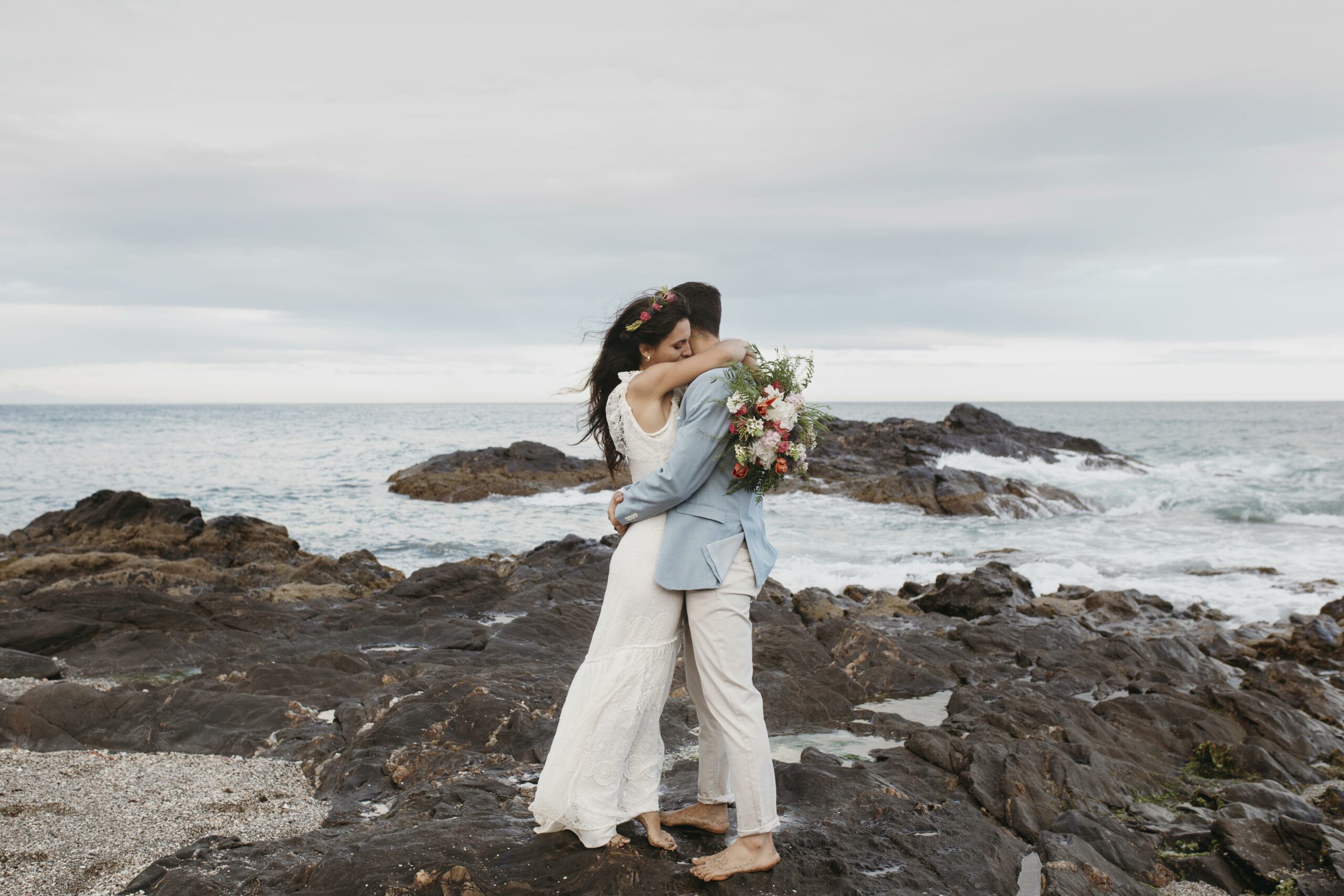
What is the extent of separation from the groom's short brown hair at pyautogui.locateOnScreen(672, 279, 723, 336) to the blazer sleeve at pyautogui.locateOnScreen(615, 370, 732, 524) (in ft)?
1.08

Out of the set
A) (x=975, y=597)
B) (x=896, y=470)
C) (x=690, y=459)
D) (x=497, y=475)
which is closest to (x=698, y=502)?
(x=690, y=459)

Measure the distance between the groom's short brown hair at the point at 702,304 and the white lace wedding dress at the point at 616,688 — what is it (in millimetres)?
423

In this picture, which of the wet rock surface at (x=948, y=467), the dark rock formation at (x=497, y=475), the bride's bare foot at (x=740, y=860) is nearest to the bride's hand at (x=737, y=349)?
the bride's bare foot at (x=740, y=860)

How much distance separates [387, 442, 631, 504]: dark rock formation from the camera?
101 feet

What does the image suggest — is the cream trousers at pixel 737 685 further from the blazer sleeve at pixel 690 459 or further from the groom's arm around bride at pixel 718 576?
Result: the blazer sleeve at pixel 690 459

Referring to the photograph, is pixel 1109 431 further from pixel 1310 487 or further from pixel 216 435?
pixel 216 435

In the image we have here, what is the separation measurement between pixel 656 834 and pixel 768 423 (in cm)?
184

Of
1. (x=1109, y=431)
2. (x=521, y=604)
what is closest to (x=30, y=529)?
(x=521, y=604)

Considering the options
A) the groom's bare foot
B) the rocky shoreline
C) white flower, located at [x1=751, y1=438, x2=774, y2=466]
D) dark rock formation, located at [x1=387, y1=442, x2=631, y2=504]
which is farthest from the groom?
dark rock formation, located at [x1=387, y1=442, x2=631, y2=504]

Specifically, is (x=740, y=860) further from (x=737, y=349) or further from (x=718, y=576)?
(x=737, y=349)

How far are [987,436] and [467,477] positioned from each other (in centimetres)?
2241

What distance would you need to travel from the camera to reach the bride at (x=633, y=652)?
12.7 ft

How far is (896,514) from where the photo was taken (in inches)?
1003

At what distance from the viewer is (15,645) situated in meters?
8.88
